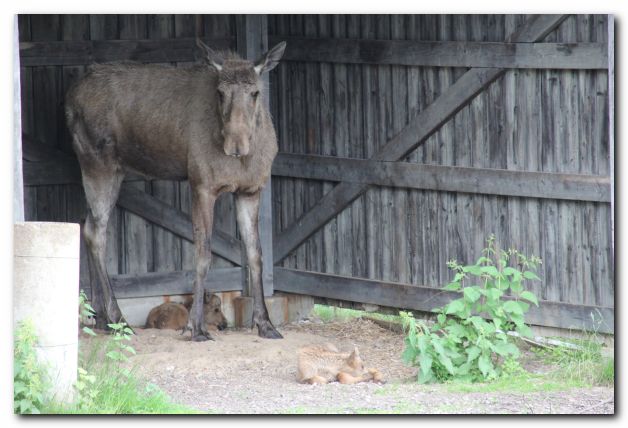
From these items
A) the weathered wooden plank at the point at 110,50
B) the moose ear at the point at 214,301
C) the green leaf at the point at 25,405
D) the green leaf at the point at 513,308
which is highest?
the weathered wooden plank at the point at 110,50

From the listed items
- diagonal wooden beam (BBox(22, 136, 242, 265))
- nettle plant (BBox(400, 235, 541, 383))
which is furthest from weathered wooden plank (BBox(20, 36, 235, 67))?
nettle plant (BBox(400, 235, 541, 383))

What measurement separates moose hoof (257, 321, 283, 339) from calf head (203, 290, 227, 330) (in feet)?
2.58

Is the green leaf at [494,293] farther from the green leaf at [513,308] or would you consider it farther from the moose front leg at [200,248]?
the moose front leg at [200,248]

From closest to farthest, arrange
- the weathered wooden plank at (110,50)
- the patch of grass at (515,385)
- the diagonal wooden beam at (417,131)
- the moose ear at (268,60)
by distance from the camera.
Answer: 1. the patch of grass at (515,385)
2. the diagonal wooden beam at (417,131)
3. the moose ear at (268,60)
4. the weathered wooden plank at (110,50)

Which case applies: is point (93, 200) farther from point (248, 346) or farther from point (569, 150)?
point (569, 150)

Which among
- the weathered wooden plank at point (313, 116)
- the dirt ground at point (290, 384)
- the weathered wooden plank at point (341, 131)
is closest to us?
the dirt ground at point (290, 384)

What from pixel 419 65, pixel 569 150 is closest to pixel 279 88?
pixel 419 65

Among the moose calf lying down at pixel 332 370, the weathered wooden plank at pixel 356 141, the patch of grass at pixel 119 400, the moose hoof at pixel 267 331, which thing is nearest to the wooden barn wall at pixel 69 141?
the weathered wooden plank at pixel 356 141

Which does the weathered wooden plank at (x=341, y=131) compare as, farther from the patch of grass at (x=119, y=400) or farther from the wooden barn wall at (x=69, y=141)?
the patch of grass at (x=119, y=400)

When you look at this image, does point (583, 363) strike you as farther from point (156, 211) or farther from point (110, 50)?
point (110, 50)

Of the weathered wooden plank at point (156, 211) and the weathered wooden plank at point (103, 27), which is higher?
the weathered wooden plank at point (103, 27)

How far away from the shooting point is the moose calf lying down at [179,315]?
11.4 metres

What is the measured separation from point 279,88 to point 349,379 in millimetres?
4052

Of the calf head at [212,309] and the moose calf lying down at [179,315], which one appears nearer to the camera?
the moose calf lying down at [179,315]
